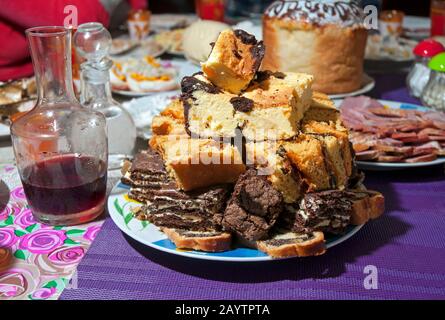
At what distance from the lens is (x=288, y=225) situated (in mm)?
1081

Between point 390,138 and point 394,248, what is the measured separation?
0.46 meters

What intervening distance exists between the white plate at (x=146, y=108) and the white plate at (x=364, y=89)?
2.07 feet

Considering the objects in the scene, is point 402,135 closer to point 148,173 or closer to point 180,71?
point 148,173

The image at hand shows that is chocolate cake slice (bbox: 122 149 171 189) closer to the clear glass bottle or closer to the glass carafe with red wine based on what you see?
the glass carafe with red wine

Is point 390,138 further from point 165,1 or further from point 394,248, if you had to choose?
point 165,1

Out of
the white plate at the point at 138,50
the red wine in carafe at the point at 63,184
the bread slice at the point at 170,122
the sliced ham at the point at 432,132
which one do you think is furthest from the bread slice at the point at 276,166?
the white plate at the point at 138,50

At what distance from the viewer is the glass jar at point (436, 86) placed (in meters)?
1.86

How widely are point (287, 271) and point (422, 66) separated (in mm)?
1385

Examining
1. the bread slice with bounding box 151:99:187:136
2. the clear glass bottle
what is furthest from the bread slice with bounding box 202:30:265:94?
the clear glass bottle

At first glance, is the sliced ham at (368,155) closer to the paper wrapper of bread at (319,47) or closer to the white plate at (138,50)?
the paper wrapper of bread at (319,47)

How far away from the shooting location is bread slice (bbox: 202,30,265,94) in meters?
1.13

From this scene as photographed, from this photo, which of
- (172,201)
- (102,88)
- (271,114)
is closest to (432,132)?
(271,114)

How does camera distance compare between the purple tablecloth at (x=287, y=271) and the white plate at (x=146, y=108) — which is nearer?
the purple tablecloth at (x=287, y=271)
